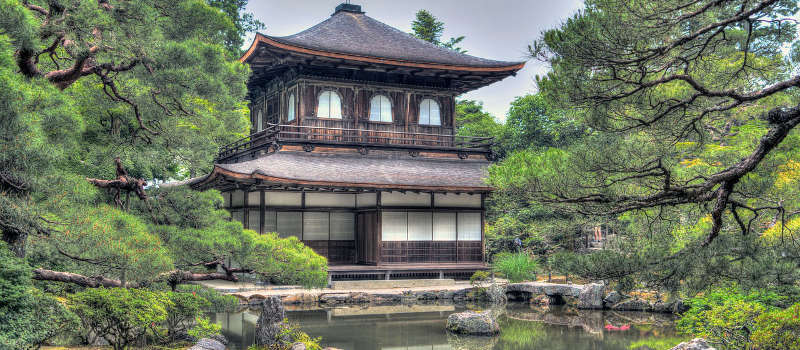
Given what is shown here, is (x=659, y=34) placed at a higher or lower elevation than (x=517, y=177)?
higher

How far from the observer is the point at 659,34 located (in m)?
5.88

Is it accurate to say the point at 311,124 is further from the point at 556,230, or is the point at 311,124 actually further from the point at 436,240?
the point at 556,230

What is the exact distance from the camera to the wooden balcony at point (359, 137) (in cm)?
1897

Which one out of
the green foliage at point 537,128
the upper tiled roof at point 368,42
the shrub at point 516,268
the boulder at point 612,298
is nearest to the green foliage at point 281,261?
the boulder at point 612,298

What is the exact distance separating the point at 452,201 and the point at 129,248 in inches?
517

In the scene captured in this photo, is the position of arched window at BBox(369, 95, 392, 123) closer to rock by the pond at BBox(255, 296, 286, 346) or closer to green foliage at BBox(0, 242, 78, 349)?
rock by the pond at BBox(255, 296, 286, 346)

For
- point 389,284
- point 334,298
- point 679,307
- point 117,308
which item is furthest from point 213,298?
point 679,307

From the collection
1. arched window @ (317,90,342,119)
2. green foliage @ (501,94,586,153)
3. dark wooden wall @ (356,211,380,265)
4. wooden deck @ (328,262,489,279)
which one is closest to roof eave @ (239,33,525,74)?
arched window @ (317,90,342,119)

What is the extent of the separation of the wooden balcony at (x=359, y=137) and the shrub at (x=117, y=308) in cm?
1048

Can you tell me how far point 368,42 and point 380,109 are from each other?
7.10 ft

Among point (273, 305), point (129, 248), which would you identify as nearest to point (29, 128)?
point (129, 248)

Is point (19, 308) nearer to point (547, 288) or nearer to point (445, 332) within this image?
point (445, 332)

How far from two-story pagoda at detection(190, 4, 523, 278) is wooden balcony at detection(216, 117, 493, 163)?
0.03m

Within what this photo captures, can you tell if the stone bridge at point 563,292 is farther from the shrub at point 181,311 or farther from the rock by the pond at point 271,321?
the shrub at point 181,311
